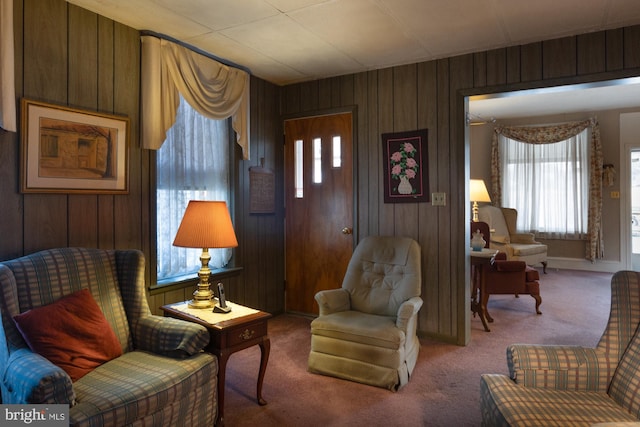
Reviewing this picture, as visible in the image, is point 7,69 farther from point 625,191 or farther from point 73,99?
point 625,191

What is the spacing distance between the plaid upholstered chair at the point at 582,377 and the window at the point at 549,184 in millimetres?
5577

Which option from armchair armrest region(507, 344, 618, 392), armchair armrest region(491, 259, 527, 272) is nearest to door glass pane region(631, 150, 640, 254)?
armchair armrest region(491, 259, 527, 272)

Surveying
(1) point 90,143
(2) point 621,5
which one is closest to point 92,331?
(1) point 90,143

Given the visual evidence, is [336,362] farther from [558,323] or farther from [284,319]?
[558,323]

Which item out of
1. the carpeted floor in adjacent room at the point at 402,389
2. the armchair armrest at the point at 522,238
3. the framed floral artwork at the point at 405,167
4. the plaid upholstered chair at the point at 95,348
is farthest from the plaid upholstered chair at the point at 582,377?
the armchair armrest at the point at 522,238

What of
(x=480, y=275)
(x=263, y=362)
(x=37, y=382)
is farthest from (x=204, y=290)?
(x=480, y=275)

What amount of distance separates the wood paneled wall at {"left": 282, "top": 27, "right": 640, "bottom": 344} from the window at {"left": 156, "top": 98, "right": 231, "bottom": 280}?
1.27 meters

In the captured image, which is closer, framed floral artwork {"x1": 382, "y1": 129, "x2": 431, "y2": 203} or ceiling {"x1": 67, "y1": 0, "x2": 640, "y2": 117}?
ceiling {"x1": 67, "y1": 0, "x2": 640, "y2": 117}

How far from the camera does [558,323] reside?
13.4 ft

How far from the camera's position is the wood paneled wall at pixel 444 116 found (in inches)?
120

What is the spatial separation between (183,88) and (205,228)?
52.3 inches

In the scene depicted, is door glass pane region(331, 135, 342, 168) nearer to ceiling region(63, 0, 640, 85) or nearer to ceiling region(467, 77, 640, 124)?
ceiling region(63, 0, 640, 85)

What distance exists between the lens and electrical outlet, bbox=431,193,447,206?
3553 millimetres

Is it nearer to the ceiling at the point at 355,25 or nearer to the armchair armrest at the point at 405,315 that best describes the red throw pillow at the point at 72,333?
the armchair armrest at the point at 405,315
